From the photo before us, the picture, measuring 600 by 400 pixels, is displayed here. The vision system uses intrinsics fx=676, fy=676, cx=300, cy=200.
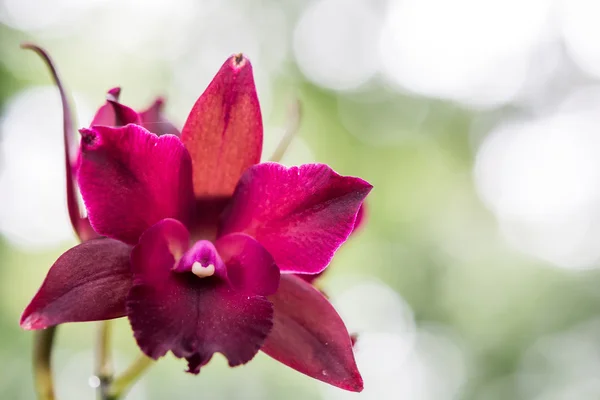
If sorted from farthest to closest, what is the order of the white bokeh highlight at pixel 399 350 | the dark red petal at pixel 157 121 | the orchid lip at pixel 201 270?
the white bokeh highlight at pixel 399 350
the dark red petal at pixel 157 121
the orchid lip at pixel 201 270

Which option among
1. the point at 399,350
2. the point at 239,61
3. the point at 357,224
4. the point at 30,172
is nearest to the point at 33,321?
the point at 239,61

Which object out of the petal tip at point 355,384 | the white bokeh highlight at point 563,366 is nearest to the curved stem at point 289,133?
the petal tip at point 355,384

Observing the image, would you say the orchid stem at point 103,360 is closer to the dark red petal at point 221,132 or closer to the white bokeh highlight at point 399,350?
the dark red petal at point 221,132

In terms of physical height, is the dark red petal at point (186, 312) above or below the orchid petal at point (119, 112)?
below

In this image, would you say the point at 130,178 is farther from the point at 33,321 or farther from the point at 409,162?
the point at 409,162

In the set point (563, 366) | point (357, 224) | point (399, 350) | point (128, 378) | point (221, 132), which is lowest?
point (399, 350)

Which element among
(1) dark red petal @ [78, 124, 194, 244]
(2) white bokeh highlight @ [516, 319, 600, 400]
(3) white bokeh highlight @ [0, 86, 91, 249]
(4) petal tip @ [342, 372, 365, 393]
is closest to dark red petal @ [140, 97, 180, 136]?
(1) dark red petal @ [78, 124, 194, 244]

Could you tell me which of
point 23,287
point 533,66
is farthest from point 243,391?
point 533,66
